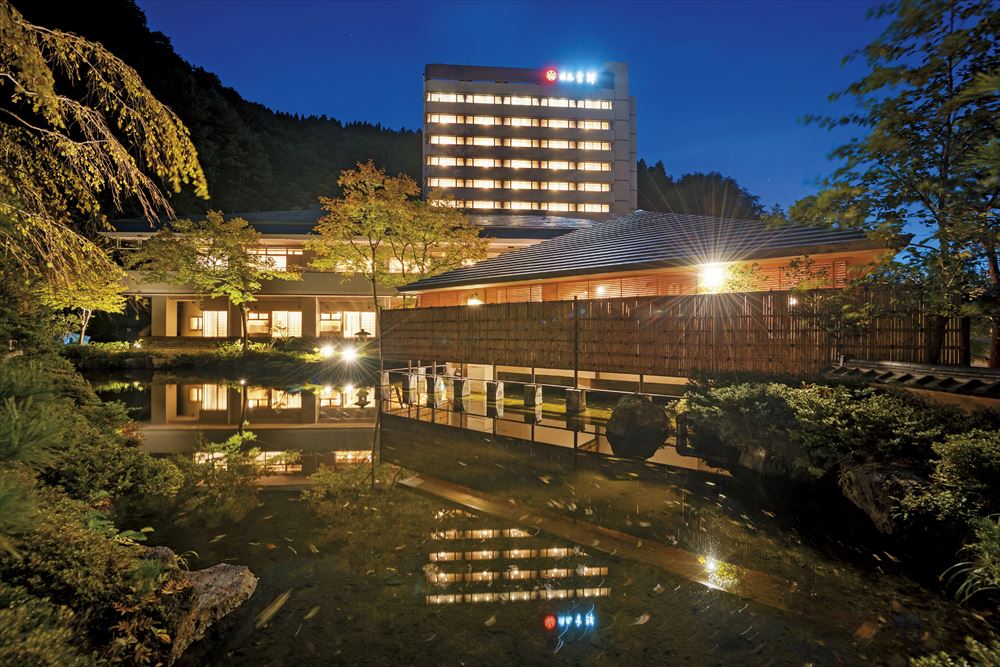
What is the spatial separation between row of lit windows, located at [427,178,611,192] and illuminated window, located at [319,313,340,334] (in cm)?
3589

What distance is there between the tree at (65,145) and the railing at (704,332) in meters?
9.48

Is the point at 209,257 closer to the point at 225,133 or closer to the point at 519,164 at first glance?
the point at 225,133

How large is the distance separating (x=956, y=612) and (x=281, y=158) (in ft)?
252

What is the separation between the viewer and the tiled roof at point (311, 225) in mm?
32156

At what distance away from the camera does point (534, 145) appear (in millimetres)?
66438

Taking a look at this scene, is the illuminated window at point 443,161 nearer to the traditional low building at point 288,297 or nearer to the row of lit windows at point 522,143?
the row of lit windows at point 522,143

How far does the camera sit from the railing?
842cm

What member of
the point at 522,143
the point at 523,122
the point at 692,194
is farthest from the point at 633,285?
the point at 692,194

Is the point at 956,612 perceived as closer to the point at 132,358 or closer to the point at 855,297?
the point at 855,297

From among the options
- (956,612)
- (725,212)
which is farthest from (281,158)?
(956,612)

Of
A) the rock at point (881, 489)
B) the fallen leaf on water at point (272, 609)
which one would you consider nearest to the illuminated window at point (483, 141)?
the rock at point (881, 489)

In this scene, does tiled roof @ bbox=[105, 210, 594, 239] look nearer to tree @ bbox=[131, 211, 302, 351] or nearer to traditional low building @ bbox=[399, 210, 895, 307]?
tree @ bbox=[131, 211, 302, 351]

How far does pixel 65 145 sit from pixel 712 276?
46.0 feet

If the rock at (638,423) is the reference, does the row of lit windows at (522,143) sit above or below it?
above
